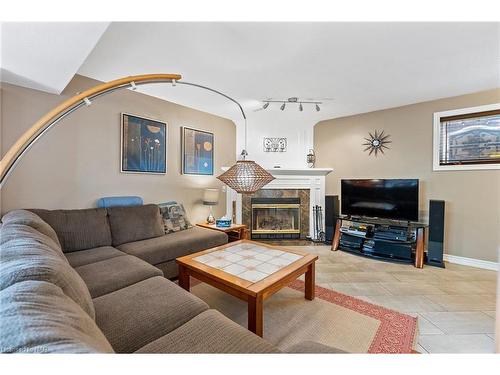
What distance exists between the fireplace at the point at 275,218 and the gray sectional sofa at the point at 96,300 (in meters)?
2.22

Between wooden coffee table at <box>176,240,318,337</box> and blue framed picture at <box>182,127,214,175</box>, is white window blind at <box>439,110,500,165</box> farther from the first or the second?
blue framed picture at <box>182,127,214,175</box>

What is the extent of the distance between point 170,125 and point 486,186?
4654 mm

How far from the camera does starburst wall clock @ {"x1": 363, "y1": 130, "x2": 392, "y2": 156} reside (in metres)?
3.80

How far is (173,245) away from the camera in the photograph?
256 centimetres

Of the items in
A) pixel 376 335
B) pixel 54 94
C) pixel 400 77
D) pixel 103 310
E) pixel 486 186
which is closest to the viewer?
pixel 103 310

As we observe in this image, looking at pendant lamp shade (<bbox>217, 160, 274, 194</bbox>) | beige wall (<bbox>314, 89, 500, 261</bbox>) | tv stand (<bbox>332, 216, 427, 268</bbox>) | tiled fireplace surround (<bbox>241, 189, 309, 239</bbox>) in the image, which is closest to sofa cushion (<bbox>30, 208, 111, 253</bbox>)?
pendant lamp shade (<bbox>217, 160, 274, 194</bbox>)

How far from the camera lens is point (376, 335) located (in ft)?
5.51

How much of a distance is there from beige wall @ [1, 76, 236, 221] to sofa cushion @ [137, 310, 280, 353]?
2.38 m

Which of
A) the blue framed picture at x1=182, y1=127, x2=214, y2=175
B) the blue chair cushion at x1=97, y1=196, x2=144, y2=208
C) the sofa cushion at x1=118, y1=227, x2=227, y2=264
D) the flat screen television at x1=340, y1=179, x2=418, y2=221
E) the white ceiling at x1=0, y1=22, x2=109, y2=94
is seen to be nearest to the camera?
the white ceiling at x1=0, y1=22, x2=109, y2=94

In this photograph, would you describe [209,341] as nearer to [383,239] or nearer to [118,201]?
[118,201]

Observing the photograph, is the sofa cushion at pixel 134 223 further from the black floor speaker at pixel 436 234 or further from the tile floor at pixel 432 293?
the black floor speaker at pixel 436 234

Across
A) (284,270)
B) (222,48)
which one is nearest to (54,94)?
(222,48)

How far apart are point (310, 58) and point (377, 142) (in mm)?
2375
